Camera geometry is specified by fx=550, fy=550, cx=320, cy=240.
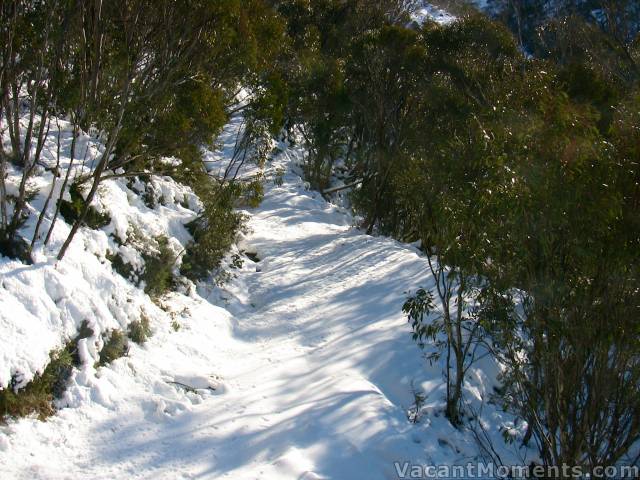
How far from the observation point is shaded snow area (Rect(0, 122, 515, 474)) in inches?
193

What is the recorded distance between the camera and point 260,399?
614cm

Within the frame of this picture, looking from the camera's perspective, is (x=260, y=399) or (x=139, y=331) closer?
(x=260, y=399)

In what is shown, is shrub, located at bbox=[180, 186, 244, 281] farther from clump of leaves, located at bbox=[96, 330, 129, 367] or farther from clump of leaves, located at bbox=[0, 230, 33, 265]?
clump of leaves, located at bbox=[0, 230, 33, 265]

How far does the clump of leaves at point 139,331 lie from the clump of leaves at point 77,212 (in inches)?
63.8

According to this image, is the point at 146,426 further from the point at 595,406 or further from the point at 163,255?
the point at 595,406

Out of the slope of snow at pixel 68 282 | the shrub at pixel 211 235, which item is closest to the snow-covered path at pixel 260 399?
the slope of snow at pixel 68 282

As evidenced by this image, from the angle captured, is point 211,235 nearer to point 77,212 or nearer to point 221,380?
point 77,212

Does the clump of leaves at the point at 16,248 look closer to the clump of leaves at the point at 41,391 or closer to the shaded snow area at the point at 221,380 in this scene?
the shaded snow area at the point at 221,380

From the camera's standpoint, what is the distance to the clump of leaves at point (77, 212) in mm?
7165

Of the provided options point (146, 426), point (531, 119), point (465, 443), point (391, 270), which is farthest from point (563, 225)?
point (391, 270)

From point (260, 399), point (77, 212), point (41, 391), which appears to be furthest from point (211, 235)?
point (41, 391)

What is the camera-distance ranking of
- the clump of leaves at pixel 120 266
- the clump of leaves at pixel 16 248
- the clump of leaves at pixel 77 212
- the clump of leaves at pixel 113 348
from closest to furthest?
the clump of leaves at pixel 16 248 < the clump of leaves at pixel 113 348 < the clump of leaves at pixel 77 212 < the clump of leaves at pixel 120 266

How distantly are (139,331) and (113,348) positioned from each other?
570mm

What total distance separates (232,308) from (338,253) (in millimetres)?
3834
